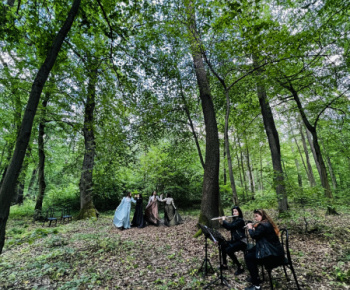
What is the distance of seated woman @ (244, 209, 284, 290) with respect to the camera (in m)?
2.85

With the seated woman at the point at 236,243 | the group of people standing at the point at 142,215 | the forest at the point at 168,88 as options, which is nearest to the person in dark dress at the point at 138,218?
the group of people standing at the point at 142,215

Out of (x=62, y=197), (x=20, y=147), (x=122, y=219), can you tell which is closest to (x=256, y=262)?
(x=20, y=147)

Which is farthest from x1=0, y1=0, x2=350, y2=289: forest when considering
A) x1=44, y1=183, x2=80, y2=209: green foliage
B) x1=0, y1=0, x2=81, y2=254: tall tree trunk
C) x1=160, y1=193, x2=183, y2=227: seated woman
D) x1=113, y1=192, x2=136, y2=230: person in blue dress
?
x1=44, y1=183, x2=80, y2=209: green foliage

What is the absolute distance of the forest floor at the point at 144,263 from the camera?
325 cm

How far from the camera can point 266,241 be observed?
2945mm

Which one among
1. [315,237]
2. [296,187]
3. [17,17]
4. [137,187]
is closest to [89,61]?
[17,17]

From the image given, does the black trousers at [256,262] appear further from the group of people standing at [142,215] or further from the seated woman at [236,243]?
the group of people standing at [142,215]

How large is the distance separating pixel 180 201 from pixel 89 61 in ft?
37.2

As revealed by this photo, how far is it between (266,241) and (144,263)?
282cm

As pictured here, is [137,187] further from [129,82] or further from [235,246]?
[235,246]

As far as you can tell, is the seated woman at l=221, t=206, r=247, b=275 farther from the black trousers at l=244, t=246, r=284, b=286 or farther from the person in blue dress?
the person in blue dress

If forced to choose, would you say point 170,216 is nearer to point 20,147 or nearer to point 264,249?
point 264,249

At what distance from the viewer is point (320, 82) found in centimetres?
709

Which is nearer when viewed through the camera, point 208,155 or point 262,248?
point 262,248
